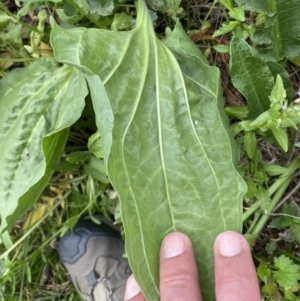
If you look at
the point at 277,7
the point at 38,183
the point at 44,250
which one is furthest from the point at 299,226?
the point at 44,250

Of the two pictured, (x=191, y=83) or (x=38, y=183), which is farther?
(x=38, y=183)

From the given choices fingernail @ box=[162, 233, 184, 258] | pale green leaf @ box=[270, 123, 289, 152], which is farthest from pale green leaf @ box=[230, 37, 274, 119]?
fingernail @ box=[162, 233, 184, 258]

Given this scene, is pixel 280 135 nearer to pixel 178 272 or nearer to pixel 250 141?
pixel 250 141

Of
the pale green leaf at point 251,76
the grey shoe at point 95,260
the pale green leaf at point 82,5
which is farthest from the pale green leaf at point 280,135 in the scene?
the grey shoe at point 95,260

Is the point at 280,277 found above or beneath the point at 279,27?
beneath

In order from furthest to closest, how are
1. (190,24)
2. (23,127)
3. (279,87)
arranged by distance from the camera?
1. (190,24)
2. (23,127)
3. (279,87)

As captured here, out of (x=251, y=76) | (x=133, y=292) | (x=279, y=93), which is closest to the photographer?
(x=279, y=93)

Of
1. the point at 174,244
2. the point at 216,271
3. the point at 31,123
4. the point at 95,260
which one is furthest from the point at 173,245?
the point at 95,260

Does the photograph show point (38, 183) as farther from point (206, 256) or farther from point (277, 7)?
point (277, 7)
